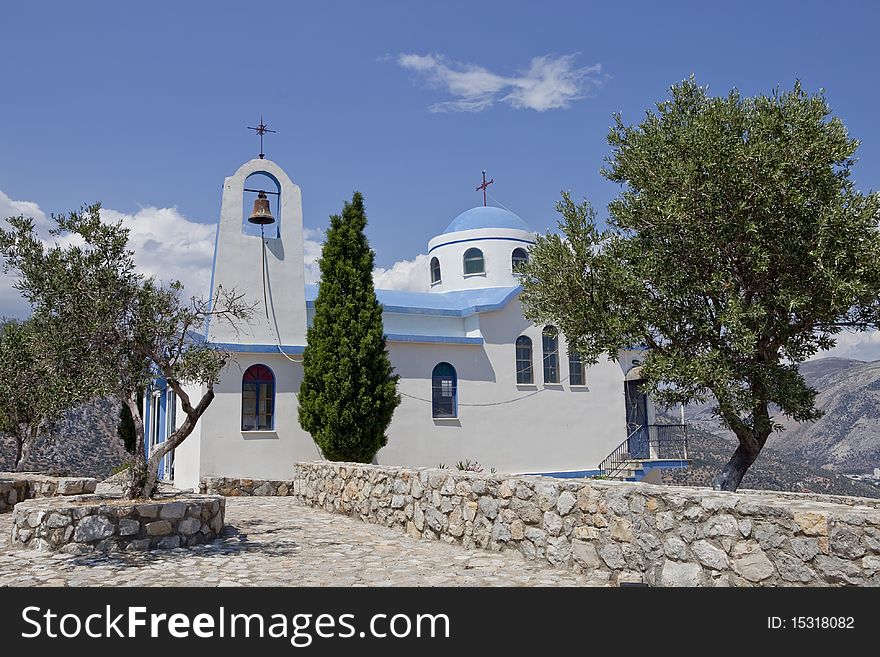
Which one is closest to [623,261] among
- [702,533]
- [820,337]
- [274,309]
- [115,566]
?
[820,337]

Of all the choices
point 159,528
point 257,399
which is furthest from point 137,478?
point 257,399

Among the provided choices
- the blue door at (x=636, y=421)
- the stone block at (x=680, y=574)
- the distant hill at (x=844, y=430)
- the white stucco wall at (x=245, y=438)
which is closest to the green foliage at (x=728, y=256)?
the stone block at (x=680, y=574)

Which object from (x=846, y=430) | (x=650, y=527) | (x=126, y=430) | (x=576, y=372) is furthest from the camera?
(x=846, y=430)

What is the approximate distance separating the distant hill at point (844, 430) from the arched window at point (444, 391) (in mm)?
32579

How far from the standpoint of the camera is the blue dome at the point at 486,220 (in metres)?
24.2

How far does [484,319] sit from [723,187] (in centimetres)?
1105

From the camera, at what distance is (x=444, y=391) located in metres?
19.8

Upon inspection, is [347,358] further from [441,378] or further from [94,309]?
[94,309]

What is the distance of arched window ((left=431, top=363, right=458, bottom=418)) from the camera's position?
64.4ft

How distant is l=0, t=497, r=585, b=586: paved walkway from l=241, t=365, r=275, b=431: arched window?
645 centimetres

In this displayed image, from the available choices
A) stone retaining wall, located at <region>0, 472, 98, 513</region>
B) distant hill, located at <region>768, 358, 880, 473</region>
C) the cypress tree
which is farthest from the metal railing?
distant hill, located at <region>768, 358, 880, 473</region>

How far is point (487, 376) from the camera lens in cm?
2030

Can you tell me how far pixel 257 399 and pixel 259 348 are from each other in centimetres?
126

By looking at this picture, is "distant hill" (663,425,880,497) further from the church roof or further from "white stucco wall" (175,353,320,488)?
"white stucco wall" (175,353,320,488)
